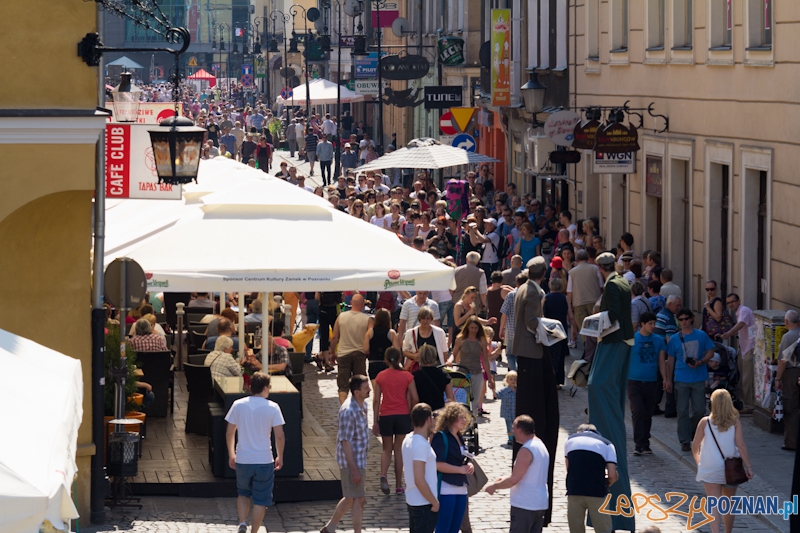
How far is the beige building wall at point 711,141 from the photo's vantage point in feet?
55.8

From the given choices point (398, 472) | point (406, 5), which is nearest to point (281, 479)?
point (398, 472)

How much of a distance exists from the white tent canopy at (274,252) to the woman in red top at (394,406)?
83cm

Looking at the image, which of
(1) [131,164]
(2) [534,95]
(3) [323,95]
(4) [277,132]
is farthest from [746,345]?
(4) [277,132]

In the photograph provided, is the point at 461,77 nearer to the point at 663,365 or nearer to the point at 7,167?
the point at 663,365

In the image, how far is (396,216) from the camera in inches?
1081

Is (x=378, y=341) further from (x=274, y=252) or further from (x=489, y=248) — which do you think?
(x=489, y=248)

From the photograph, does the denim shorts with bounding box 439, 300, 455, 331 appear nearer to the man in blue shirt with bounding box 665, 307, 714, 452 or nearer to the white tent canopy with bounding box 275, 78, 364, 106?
the man in blue shirt with bounding box 665, 307, 714, 452

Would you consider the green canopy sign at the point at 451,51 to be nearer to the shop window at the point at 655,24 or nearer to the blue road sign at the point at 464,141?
the blue road sign at the point at 464,141

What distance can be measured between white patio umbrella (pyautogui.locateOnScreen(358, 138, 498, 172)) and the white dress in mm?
18527

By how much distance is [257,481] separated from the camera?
38.5 feet

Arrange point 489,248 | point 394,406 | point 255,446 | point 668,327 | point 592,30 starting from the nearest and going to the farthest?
point 255,446
point 394,406
point 668,327
point 489,248
point 592,30

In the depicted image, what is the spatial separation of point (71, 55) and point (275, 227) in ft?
10.1

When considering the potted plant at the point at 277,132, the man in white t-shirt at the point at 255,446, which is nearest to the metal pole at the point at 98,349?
the man in white t-shirt at the point at 255,446

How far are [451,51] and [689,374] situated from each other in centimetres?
2570
